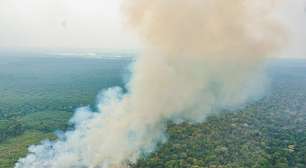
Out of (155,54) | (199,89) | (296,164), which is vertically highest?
(155,54)

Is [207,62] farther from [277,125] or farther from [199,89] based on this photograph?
[277,125]

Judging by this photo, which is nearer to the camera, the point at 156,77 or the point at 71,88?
the point at 156,77

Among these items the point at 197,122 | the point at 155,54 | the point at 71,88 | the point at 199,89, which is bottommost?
the point at 197,122

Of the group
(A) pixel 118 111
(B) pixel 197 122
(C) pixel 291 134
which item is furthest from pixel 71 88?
(A) pixel 118 111

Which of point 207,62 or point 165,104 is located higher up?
point 207,62

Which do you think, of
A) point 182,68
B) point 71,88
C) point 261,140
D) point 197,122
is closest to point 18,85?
point 71,88

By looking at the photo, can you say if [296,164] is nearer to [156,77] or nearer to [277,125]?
[277,125]

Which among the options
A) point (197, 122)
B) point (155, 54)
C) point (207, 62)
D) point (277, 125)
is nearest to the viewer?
point (155, 54)

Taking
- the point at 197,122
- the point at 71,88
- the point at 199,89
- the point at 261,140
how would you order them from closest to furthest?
the point at 199,89 < the point at 261,140 < the point at 197,122 < the point at 71,88

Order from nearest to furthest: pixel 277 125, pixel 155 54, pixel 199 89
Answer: pixel 155 54 < pixel 199 89 < pixel 277 125
